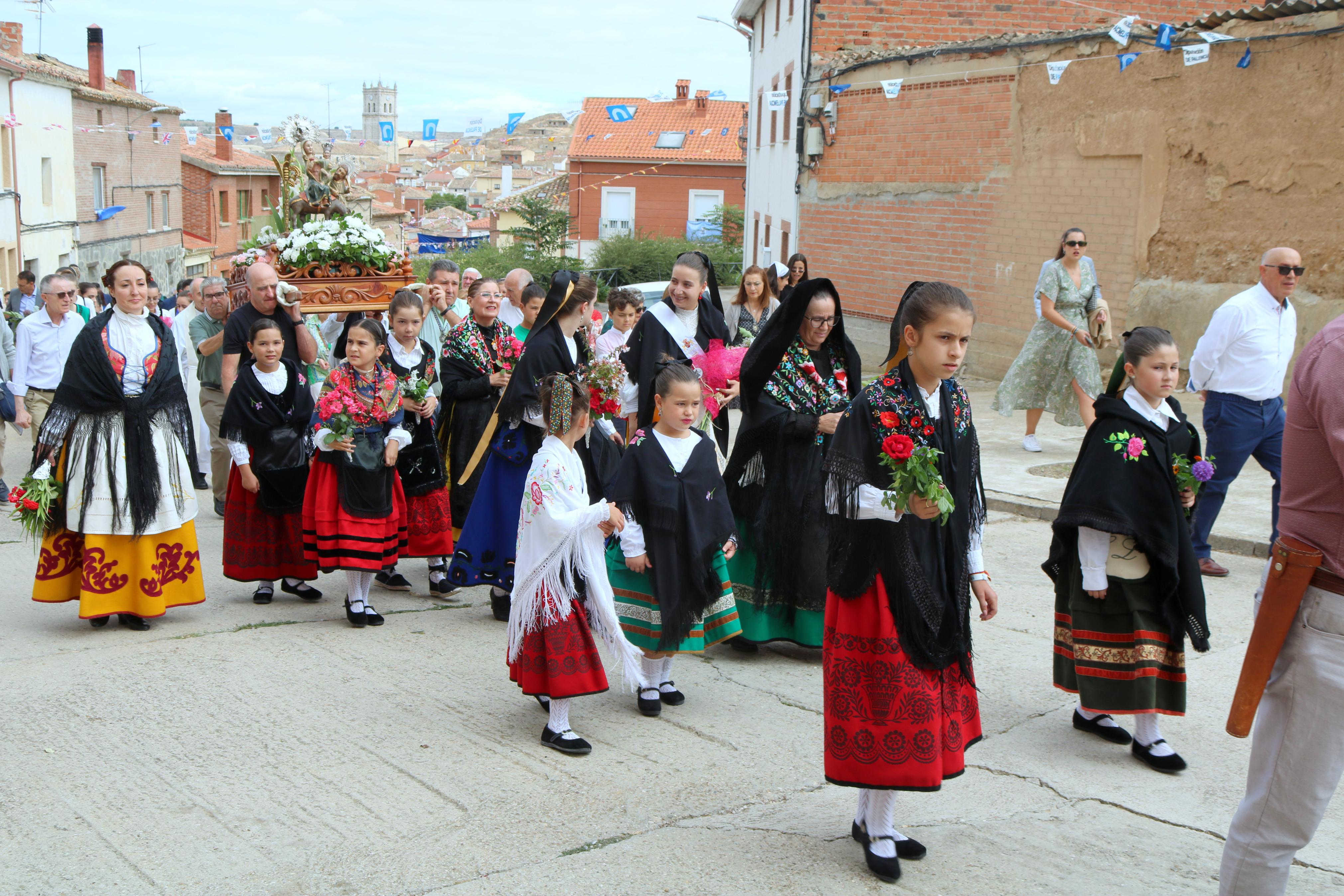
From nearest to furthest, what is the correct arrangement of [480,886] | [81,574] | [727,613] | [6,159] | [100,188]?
[480,886] < [727,613] < [81,574] < [6,159] < [100,188]

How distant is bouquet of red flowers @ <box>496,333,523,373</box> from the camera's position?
7238 millimetres

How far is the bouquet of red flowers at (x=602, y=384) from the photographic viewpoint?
5.29 metres

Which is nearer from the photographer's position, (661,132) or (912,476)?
(912,476)

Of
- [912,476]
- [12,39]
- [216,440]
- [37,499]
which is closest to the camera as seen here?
[912,476]

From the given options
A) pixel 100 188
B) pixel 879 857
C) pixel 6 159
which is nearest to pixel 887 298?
pixel 879 857

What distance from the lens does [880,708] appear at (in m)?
3.74

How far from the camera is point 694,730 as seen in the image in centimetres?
511

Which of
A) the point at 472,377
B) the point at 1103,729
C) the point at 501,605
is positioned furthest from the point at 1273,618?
the point at 472,377

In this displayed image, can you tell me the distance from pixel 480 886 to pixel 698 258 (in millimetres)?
4222

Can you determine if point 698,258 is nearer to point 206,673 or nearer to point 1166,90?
point 206,673

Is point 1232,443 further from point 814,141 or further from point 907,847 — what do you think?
point 814,141

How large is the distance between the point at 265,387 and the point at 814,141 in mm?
13703

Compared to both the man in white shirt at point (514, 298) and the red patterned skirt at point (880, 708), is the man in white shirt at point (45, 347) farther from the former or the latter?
the red patterned skirt at point (880, 708)

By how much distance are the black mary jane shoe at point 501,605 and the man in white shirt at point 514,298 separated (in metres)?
1.88
